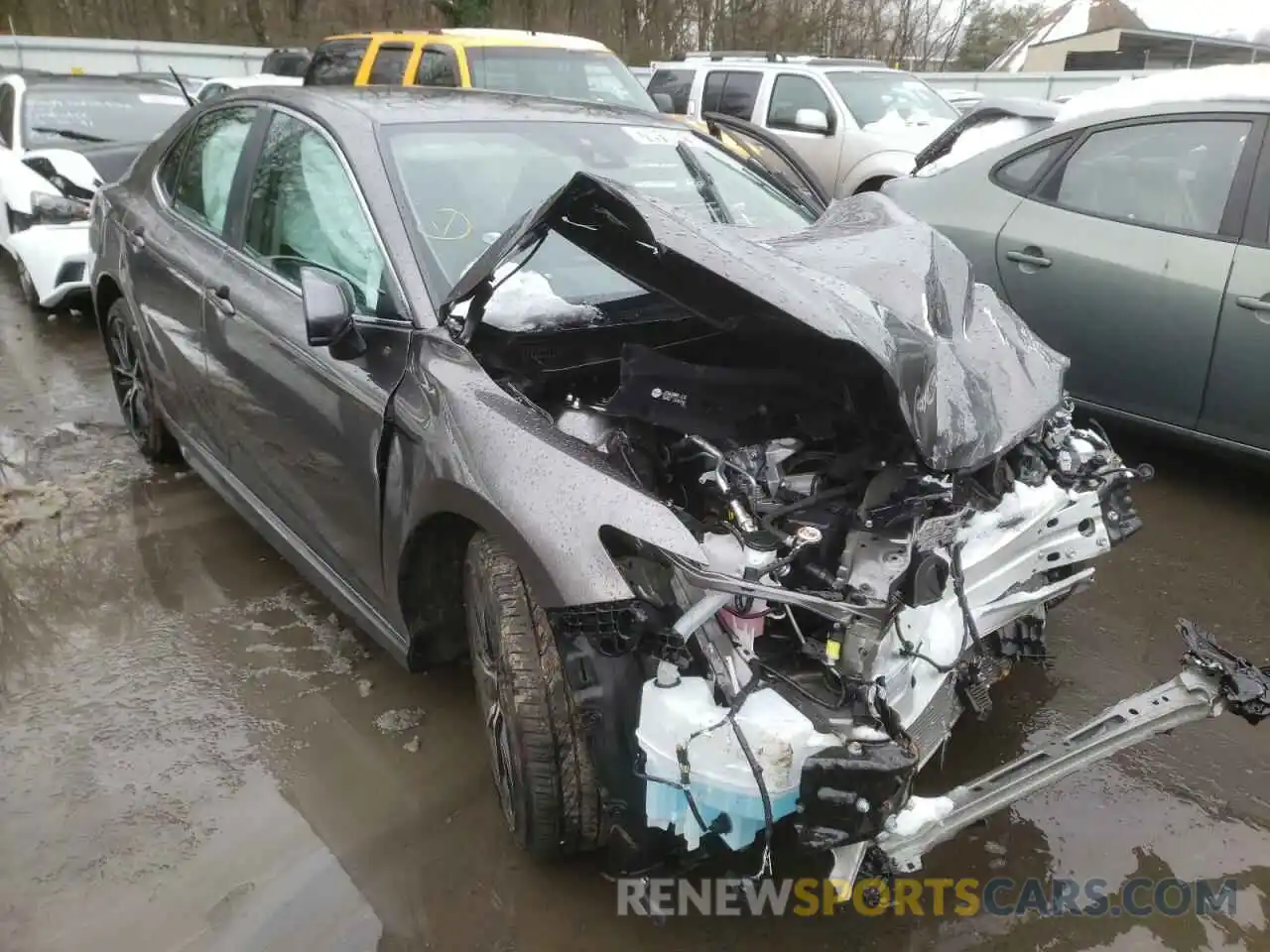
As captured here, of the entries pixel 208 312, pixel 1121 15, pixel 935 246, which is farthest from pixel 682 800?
pixel 1121 15

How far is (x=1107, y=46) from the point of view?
3139cm

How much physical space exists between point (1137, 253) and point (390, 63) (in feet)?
20.0

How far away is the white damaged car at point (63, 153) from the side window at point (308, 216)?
3155mm

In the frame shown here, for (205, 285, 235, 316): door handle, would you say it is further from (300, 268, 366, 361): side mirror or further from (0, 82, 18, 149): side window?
(0, 82, 18, 149): side window

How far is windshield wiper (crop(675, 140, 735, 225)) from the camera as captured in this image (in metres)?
3.25

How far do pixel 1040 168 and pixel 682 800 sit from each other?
393 centimetres

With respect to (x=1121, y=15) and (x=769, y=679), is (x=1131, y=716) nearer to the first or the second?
(x=769, y=679)

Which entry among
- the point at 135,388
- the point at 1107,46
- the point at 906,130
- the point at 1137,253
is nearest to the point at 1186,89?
the point at 1137,253

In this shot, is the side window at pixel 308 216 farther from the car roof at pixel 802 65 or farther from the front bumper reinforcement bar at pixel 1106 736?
the car roof at pixel 802 65

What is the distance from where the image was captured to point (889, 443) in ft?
7.64

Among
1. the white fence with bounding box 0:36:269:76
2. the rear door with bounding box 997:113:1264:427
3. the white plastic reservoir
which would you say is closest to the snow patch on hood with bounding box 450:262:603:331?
the white plastic reservoir

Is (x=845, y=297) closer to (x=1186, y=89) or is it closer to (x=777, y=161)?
(x=1186, y=89)

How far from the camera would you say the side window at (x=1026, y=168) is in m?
4.58

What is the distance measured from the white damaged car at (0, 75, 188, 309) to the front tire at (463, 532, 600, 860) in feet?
15.8
